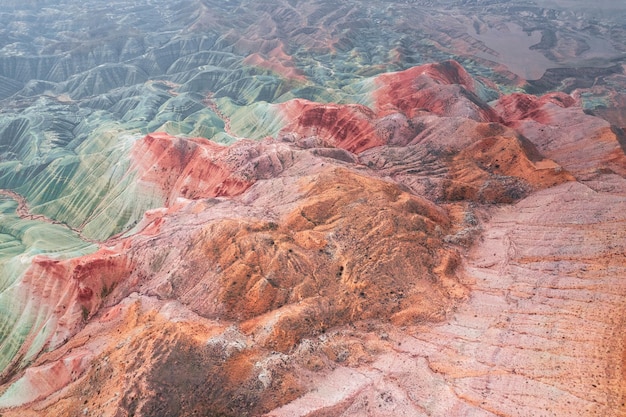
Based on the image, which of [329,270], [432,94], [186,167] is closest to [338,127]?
[432,94]

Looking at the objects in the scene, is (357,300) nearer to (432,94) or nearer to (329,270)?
(329,270)

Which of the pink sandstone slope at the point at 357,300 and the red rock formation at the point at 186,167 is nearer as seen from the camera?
the pink sandstone slope at the point at 357,300

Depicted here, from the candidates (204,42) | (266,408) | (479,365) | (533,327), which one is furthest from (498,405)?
(204,42)

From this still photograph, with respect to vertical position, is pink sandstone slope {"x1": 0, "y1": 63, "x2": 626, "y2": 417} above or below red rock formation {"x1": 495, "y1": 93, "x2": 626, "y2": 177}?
above

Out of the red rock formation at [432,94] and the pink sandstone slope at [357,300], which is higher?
the pink sandstone slope at [357,300]

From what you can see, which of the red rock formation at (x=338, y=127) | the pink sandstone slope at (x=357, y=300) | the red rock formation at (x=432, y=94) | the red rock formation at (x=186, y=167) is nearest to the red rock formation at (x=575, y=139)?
the pink sandstone slope at (x=357, y=300)

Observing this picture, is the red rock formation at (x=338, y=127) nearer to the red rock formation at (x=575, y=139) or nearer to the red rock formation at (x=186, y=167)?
the red rock formation at (x=186, y=167)

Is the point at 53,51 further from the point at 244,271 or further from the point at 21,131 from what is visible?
the point at 244,271

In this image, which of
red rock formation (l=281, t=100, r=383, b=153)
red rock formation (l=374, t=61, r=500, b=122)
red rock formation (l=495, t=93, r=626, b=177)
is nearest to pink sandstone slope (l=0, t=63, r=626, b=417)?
red rock formation (l=495, t=93, r=626, b=177)

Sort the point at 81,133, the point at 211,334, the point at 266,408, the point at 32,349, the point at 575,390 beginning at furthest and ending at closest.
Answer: the point at 81,133, the point at 32,349, the point at 211,334, the point at 266,408, the point at 575,390

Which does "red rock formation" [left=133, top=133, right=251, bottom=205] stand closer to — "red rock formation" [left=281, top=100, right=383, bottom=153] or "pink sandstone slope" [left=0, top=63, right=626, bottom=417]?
"pink sandstone slope" [left=0, top=63, right=626, bottom=417]

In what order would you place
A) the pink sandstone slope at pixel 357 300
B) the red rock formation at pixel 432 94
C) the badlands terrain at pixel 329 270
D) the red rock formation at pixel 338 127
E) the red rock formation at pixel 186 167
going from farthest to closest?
the red rock formation at pixel 432 94, the red rock formation at pixel 338 127, the red rock formation at pixel 186 167, the badlands terrain at pixel 329 270, the pink sandstone slope at pixel 357 300
